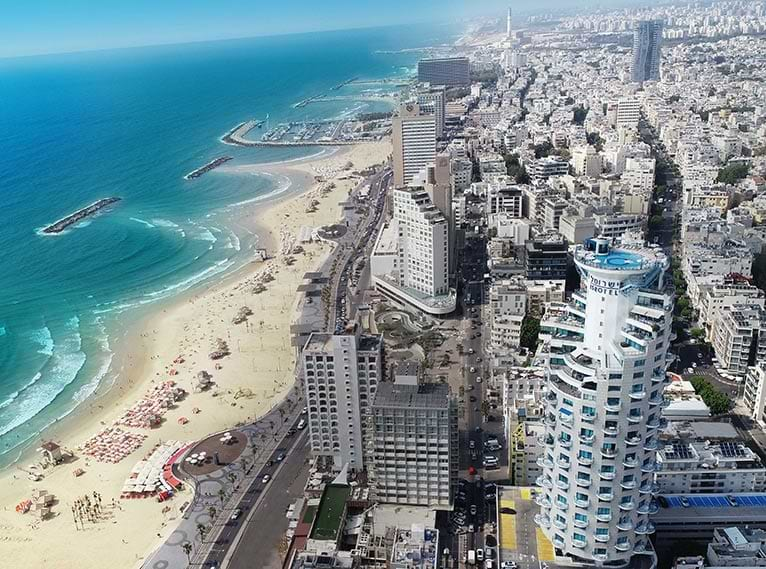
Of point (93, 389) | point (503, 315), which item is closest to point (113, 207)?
point (93, 389)

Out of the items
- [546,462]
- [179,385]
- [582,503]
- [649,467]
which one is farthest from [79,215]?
[649,467]

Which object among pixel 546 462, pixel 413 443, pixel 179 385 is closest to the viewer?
pixel 546 462

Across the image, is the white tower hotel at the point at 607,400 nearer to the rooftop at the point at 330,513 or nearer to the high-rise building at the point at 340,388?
the rooftop at the point at 330,513

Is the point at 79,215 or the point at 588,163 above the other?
the point at 588,163

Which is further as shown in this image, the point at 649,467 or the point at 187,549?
the point at 187,549

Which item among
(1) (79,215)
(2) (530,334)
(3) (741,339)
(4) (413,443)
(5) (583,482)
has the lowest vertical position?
(1) (79,215)

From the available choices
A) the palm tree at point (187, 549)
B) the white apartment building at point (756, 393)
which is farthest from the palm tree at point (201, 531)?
the white apartment building at point (756, 393)

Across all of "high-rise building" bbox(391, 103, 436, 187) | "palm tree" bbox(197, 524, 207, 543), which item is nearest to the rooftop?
"palm tree" bbox(197, 524, 207, 543)

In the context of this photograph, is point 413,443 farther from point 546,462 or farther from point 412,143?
point 412,143
